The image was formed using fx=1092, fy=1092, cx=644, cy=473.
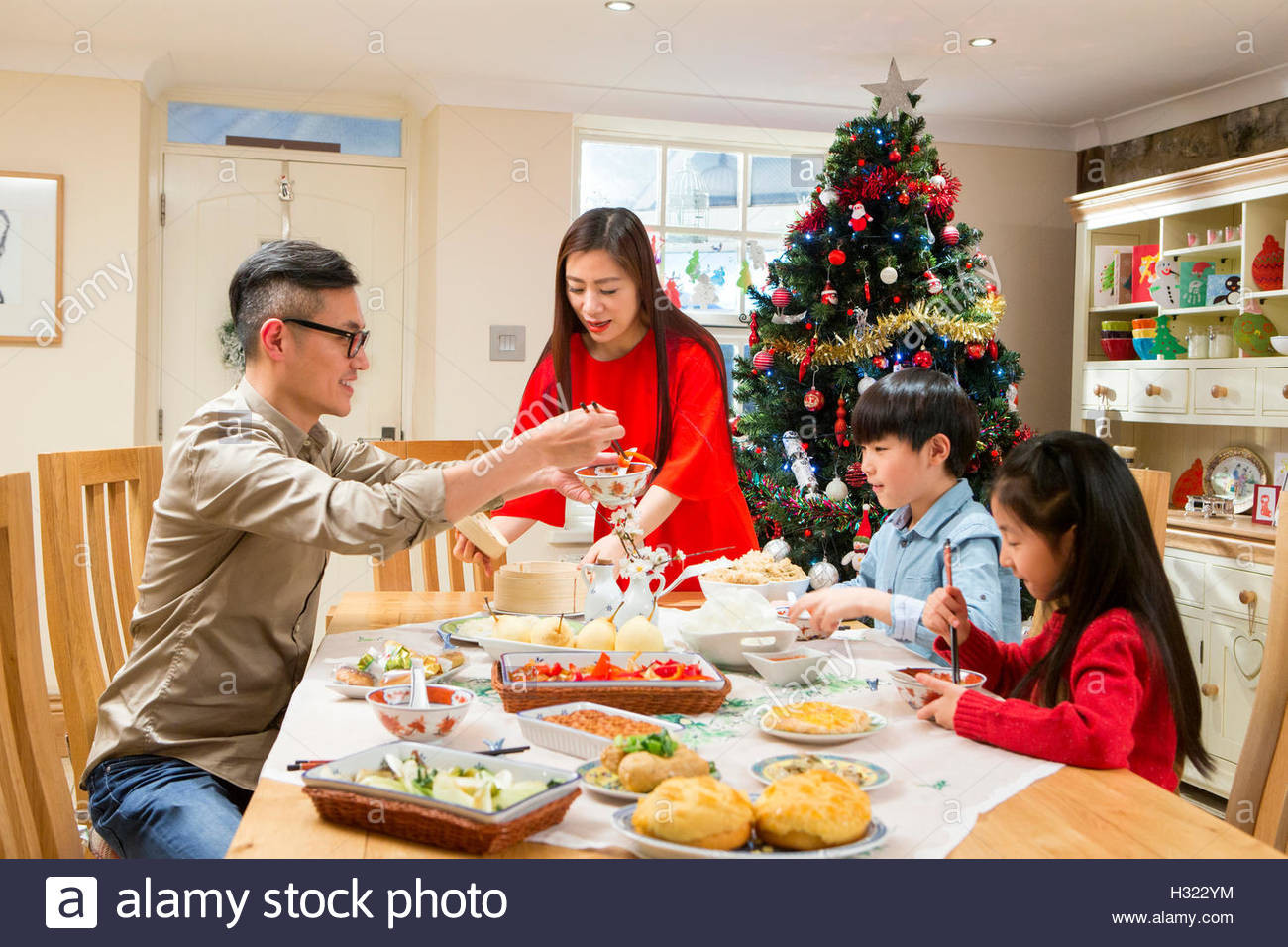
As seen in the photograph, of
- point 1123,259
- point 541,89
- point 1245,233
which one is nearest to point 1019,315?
point 1123,259

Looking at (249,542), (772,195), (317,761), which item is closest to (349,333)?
(249,542)

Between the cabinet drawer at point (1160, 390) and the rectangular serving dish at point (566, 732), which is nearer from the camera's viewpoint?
the rectangular serving dish at point (566, 732)

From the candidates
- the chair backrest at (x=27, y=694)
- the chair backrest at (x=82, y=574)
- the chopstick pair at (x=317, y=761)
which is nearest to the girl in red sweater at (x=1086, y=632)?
the chopstick pair at (x=317, y=761)

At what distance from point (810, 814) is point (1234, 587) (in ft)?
11.2

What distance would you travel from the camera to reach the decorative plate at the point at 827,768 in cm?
111

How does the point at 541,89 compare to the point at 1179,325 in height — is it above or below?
above

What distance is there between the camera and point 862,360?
3889 millimetres

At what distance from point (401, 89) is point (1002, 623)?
3782 millimetres

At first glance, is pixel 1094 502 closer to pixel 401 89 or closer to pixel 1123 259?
pixel 1123 259

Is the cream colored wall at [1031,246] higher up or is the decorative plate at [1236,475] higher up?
the cream colored wall at [1031,246]

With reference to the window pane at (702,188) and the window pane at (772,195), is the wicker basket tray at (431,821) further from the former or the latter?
the window pane at (772,195)

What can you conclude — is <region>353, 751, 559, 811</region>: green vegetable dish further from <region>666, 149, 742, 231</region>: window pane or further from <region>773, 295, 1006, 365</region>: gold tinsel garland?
<region>666, 149, 742, 231</region>: window pane

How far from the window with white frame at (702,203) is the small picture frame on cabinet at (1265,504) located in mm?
2225

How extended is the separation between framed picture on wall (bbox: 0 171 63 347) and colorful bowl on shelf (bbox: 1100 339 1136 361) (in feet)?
14.3
